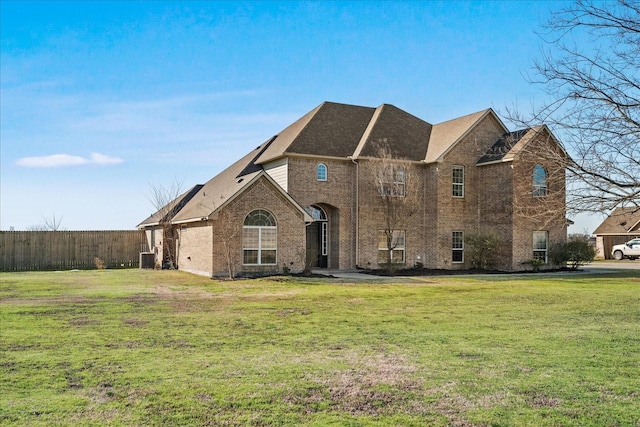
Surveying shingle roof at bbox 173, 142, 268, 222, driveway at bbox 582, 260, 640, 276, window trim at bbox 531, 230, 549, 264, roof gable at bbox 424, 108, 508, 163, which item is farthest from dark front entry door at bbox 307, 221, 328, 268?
driveway at bbox 582, 260, 640, 276

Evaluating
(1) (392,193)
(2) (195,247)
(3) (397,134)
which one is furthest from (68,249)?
(3) (397,134)

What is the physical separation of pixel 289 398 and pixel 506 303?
37.3 ft

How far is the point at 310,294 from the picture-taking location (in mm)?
18797

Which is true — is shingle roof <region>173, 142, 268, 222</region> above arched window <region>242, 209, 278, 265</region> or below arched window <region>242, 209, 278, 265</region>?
above

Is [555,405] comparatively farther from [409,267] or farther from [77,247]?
[77,247]

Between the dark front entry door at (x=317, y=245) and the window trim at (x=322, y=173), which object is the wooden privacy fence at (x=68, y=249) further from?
the window trim at (x=322, y=173)

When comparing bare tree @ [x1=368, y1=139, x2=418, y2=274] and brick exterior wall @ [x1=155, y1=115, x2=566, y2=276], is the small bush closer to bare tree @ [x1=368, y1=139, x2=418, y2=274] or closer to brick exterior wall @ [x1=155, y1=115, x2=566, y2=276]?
brick exterior wall @ [x1=155, y1=115, x2=566, y2=276]

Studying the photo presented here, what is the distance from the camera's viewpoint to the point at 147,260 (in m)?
33.3

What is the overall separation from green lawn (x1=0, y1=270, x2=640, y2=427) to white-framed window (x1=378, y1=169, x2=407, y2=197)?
13.2m

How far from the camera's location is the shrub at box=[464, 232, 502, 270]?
102 feet

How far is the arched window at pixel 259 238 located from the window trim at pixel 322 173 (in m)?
4.80

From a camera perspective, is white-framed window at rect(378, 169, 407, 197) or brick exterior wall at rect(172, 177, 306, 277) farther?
white-framed window at rect(378, 169, 407, 197)

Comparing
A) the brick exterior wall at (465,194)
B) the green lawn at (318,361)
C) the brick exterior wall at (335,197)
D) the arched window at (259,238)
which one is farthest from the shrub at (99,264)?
the brick exterior wall at (465,194)

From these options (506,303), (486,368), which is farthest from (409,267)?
(486,368)
